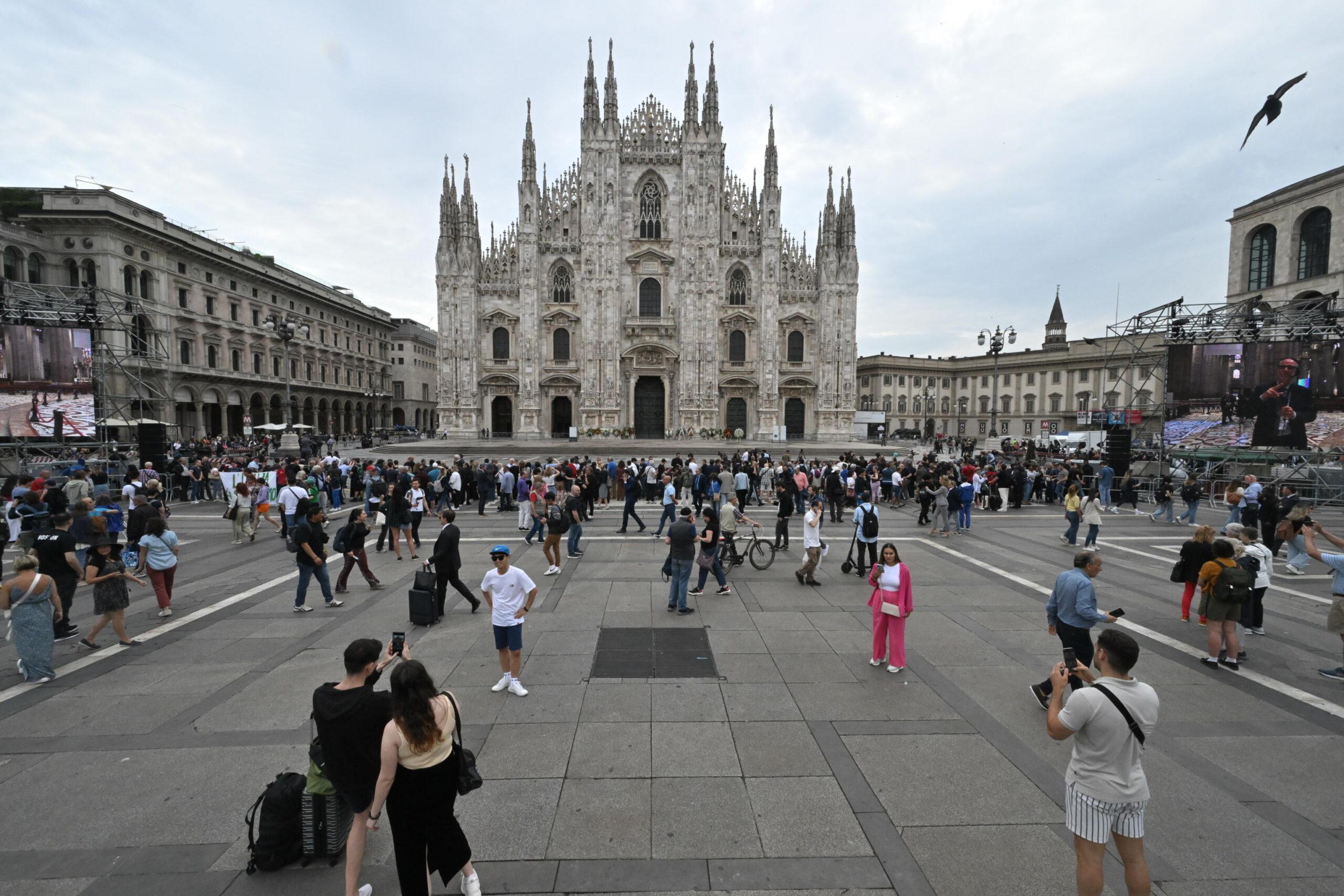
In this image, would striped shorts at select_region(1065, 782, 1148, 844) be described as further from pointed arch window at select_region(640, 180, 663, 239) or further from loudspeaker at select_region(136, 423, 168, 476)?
pointed arch window at select_region(640, 180, 663, 239)

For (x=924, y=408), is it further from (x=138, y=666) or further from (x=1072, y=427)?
(x=138, y=666)

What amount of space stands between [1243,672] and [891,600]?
165 inches

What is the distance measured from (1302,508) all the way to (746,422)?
34363 millimetres

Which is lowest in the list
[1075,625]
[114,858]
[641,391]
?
[114,858]

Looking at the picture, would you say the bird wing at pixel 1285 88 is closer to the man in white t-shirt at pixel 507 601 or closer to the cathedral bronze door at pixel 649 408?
the man in white t-shirt at pixel 507 601

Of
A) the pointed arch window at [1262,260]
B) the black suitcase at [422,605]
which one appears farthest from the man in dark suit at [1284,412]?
the black suitcase at [422,605]

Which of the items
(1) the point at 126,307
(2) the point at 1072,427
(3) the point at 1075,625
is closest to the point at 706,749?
(3) the point at 1075,625

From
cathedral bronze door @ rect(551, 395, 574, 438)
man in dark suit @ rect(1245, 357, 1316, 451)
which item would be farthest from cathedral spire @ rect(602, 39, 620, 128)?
man in dark suit @ rect(1245, 357, 1316, 451)

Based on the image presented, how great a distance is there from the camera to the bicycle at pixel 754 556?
1076 cm

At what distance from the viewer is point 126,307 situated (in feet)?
74.1

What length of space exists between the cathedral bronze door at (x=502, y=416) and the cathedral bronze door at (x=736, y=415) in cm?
1542

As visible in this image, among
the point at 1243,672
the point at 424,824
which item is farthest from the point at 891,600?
the point at 424,824

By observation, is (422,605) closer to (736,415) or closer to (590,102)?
(736,415)

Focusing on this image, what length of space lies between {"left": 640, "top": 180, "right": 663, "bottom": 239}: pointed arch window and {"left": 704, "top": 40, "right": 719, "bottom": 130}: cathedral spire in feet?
17.4
